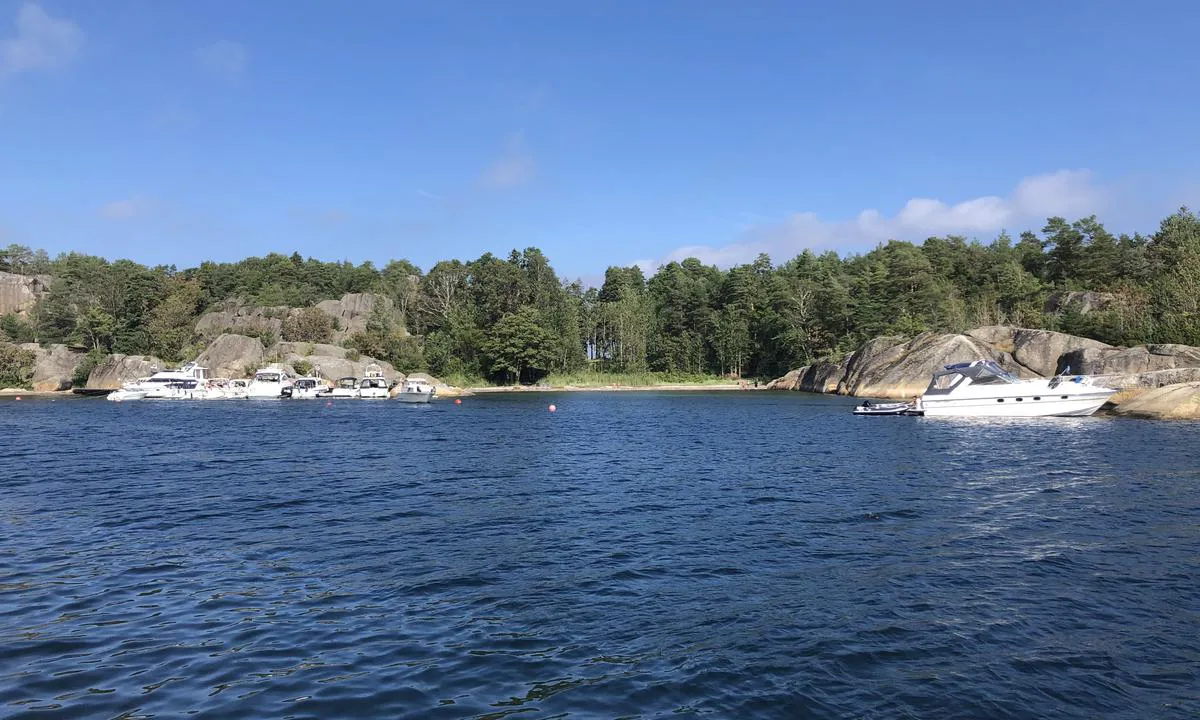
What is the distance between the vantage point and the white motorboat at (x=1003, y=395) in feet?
149

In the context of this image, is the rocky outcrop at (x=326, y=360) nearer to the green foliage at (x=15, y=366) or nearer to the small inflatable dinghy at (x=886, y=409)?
the green foliage at (x=15, y=366)

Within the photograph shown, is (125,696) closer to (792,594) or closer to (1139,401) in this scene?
(792,594)

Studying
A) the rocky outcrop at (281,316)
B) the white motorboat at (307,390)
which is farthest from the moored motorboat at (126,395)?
the rocky outcrop at (281,316)

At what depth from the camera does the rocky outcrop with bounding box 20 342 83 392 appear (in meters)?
97.6

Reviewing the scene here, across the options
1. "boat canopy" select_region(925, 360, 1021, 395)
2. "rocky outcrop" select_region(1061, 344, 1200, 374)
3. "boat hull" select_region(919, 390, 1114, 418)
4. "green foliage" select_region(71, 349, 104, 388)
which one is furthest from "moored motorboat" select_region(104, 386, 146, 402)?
"rocky outcrop" select_region(1061, 344, 1200, 374)

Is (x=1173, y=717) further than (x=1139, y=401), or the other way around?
(x=1139, y=401)

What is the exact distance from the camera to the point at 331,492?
21719 mm

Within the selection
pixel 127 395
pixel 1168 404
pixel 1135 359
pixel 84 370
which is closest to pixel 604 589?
pixel 1168 404

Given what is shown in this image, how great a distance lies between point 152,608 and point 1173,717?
13911mm

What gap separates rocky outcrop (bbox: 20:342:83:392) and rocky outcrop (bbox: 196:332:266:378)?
1969 cm

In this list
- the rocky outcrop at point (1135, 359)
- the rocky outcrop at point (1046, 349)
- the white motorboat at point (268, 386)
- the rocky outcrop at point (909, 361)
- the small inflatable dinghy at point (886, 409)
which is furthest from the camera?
the white motorboat at point (268, 386)

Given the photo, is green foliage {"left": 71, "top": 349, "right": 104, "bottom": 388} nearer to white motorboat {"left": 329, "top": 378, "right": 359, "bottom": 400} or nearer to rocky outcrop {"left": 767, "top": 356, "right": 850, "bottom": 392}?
white motorboat {"left": 329, "top": 378, "right": 359, "bottom": 400}

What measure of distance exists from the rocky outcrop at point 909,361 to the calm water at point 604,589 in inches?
1669

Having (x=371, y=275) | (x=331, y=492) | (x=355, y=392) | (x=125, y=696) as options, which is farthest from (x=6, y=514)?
(x=371, y=275)
